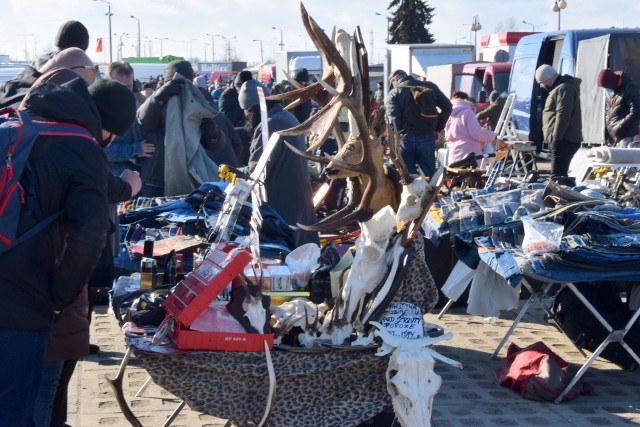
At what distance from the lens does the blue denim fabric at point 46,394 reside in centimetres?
356

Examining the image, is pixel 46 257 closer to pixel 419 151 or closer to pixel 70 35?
pixel 70 35

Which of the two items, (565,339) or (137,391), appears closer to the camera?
(137,391)

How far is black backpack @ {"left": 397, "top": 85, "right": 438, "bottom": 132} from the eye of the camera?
33.3ft

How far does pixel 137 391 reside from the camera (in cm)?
510

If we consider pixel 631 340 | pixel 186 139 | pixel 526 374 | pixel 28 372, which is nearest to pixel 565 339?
pixel 631 340

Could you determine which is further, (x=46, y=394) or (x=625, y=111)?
(x=625, y=111)

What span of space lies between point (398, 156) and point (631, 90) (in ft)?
24.4

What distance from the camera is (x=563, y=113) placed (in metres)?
11.1

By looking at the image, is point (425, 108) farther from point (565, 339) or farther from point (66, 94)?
point (66, 94)

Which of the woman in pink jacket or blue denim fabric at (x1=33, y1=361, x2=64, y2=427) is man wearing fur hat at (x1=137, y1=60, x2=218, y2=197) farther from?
the woman in pink jacket

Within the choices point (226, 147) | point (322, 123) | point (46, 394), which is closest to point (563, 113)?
point (226, 147)

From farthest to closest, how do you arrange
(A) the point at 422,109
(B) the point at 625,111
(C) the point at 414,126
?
(B) the point at 625,111 → (C) the point at 414,126 → (A) the point at 422,109

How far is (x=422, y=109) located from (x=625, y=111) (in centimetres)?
248

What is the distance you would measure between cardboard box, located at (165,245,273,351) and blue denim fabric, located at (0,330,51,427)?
51 centimetres
